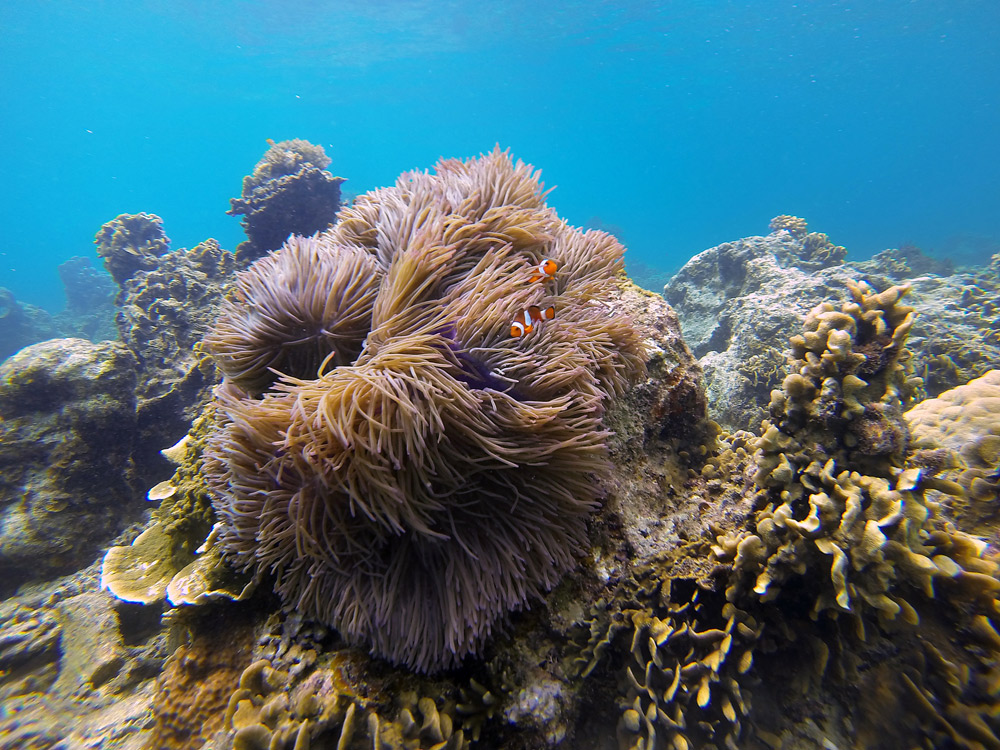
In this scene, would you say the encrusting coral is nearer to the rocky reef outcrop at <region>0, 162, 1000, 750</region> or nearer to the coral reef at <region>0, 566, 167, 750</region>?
the rocky reef outcrop at <region>0, 162, 1000, 750</region>

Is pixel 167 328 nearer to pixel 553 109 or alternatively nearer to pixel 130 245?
pixel 130 245

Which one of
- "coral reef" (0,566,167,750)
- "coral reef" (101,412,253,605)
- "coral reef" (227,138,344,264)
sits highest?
"coral reef" (227,138,344,264)

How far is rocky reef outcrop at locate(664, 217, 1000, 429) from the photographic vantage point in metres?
6.43

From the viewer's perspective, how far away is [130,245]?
10.8m

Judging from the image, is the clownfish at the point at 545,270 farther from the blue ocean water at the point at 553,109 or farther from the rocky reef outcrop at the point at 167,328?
the blue ocean water at the point at 553,109

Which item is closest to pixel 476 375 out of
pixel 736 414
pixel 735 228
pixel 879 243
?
pixel 736 414

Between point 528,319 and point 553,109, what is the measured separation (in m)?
118

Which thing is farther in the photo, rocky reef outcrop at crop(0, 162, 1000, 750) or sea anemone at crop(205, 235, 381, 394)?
sea anemone at crop(205, 235, 381, 394)

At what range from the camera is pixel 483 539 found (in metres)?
1.97

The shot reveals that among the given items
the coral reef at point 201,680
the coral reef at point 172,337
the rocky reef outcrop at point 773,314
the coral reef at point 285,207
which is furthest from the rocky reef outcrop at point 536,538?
the coral reef at point 285,207

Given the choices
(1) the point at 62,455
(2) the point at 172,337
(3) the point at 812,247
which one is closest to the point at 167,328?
(2) the point at 172,337

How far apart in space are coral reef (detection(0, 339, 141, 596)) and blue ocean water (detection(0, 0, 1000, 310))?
44036mm

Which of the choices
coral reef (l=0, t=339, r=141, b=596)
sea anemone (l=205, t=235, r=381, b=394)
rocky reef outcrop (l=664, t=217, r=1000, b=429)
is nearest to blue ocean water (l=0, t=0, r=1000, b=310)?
rocky reef outcrop (l=664, t=217, r=1000, b=429)

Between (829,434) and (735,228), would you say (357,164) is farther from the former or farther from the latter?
(829,434)
